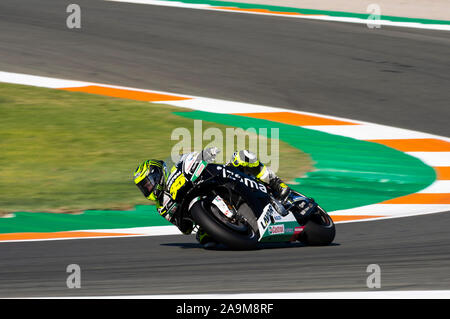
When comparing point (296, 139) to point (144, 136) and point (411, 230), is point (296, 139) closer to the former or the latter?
point (144, 136)

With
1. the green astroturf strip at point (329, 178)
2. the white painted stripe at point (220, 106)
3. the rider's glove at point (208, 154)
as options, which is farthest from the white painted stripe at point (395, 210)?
the white painted stripe at point (220, 106)

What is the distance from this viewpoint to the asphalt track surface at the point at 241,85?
20.6ft

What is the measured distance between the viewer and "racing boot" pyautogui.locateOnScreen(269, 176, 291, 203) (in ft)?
24.7

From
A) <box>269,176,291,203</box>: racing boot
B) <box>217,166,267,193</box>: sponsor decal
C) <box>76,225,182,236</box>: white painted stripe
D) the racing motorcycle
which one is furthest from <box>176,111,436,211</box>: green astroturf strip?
<box>217,166,267,193</box>: sponsor decal

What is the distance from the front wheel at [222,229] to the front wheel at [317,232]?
495 millimetres

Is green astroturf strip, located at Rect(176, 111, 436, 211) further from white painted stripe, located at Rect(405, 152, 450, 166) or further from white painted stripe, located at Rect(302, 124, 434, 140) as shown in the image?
white painted stripe, located at Rect(302, 124, 434, 140)

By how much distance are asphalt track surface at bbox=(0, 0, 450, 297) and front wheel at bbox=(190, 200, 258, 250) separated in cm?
9

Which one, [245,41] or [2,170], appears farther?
[245,41]

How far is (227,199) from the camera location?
7.23 metres

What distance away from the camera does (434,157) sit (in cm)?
1168

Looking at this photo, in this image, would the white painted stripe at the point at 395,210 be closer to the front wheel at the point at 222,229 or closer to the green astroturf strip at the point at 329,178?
the green astroturf strip at the point at 329,178

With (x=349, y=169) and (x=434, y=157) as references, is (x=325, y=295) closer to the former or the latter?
(x=349, y=169)
